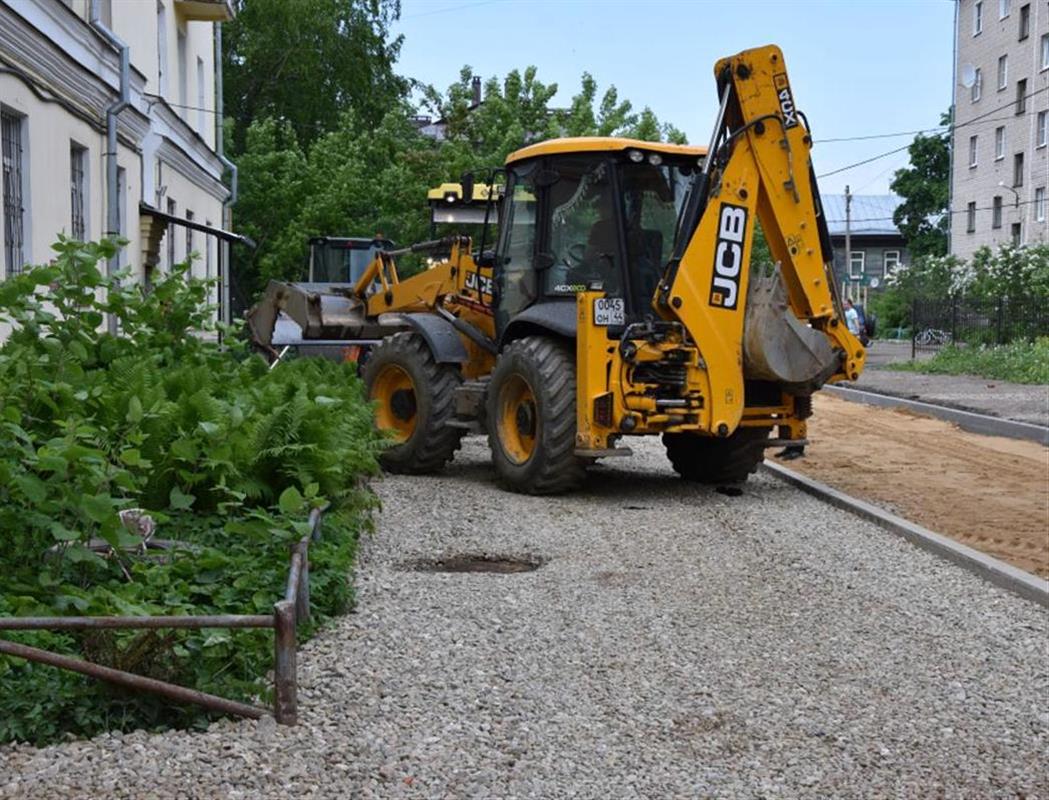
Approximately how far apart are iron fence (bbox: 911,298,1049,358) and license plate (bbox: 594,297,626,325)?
80.0ft

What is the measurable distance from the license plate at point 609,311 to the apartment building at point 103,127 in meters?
3.26

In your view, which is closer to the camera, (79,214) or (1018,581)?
(1018,581)

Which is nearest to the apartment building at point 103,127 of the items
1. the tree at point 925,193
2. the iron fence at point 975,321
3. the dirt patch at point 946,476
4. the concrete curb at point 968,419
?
the dirt patch at point 946,476

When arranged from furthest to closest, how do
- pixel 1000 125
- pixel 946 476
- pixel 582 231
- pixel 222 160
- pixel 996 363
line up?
pixel 1000 125
pixel 996 363
pixel 222 160
pixel 946 476
pixel 582 231

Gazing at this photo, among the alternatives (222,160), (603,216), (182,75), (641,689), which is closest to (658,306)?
(603,216)

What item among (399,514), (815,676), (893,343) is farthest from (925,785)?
(893,343)

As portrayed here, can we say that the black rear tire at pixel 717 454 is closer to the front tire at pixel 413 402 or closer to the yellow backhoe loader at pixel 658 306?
the yellow backhoe loader at pixel 658 306

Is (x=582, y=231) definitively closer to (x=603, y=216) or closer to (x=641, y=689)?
(x=603, y=216)

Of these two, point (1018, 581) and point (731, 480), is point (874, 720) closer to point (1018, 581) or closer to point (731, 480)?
point (1018, 581)

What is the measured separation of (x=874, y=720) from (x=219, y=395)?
4.90m

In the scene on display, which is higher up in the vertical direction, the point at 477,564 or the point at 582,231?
the point at 582,231

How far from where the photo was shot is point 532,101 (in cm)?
3925

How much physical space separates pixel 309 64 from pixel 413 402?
3680cm

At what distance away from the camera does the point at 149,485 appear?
7.52 m
